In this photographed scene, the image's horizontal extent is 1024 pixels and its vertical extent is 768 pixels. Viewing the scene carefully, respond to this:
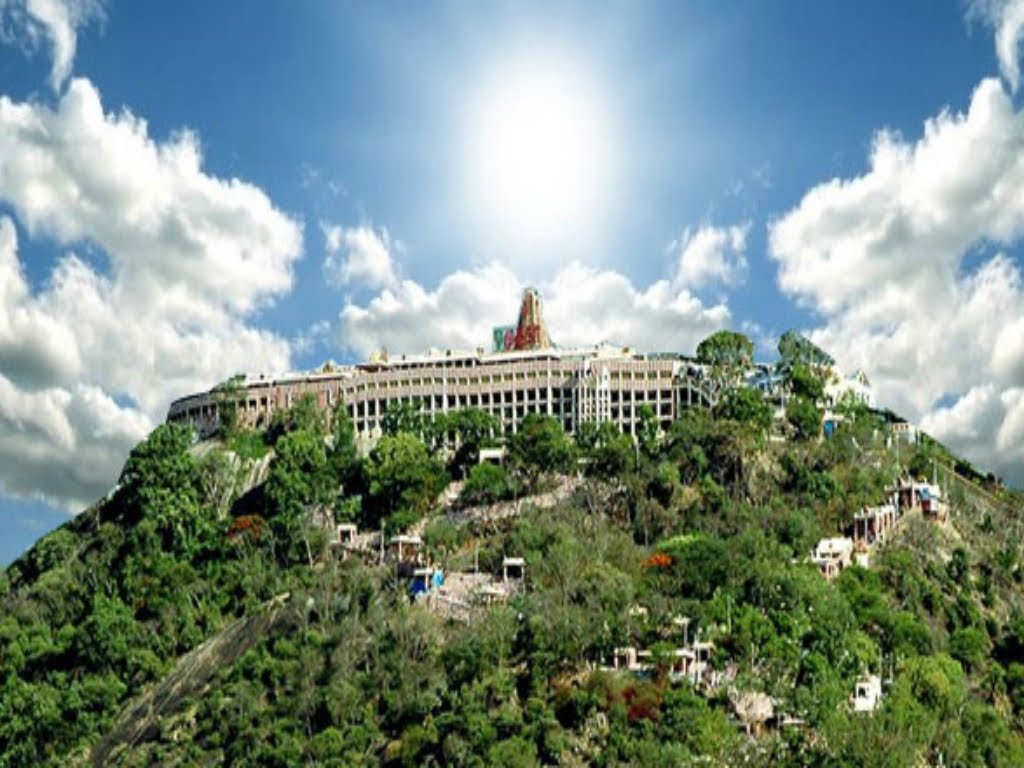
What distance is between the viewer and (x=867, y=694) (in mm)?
75250

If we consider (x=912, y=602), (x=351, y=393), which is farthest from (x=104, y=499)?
(x=912, y=602)

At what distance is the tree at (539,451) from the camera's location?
10388 cm

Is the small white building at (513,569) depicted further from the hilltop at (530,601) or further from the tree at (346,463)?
the tree at (346,463)

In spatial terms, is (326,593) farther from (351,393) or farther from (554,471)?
(351,393)

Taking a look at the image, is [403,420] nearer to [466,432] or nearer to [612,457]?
[466,432]

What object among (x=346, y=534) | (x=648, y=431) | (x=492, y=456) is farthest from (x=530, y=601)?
(x=648, y=431)

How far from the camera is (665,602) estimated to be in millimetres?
80938

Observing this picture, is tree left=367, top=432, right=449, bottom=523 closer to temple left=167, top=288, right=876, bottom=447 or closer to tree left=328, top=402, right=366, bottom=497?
tree left=328, top=402, right=366, bottom=497

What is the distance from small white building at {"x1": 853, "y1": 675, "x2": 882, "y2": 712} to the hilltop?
12.5 inches

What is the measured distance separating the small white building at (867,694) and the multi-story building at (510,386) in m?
41.6

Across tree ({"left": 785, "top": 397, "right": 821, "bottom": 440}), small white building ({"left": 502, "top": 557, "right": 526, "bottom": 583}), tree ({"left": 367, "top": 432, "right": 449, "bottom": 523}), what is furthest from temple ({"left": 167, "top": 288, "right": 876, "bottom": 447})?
small white building ({"left": 502, "top": 557, "right": 526, "bottom": 583})

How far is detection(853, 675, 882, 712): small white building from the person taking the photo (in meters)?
74.4

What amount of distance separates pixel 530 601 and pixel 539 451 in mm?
24691

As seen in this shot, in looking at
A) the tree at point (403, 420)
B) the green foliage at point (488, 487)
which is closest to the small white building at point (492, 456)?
the green foliage at point (488, 487)
